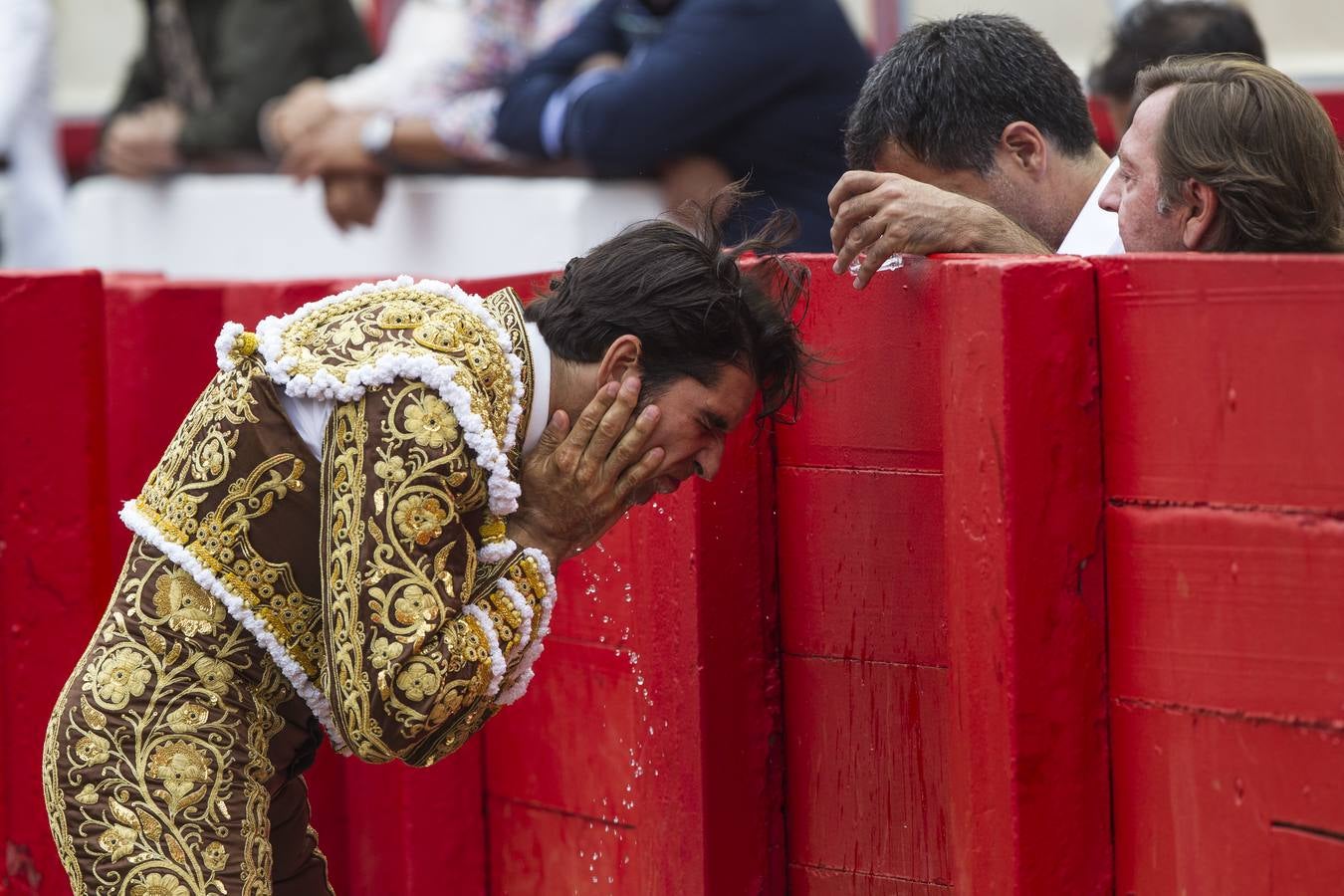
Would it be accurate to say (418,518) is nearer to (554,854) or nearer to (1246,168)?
(1246,168)

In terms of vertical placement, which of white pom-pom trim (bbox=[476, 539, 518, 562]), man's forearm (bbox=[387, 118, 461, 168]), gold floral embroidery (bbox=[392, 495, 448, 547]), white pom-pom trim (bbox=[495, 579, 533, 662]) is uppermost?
man's forearm (bbox=[387, 118, 461, 168])

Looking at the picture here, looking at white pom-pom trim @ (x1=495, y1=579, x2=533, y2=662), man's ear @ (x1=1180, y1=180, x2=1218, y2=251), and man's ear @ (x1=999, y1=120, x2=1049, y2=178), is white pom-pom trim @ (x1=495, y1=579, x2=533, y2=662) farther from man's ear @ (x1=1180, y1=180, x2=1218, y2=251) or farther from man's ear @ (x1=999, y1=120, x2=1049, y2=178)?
man's ear @ (x1=999, y1=120, x2=1049, y2=178)

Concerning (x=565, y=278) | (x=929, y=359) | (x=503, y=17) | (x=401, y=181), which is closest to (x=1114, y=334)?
(x=929, y=359)

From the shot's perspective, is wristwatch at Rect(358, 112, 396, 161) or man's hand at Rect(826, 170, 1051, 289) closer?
man's hand at Rect(826, 170, 1051, 289)

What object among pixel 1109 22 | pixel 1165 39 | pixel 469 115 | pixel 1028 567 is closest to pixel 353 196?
pixel 469 115

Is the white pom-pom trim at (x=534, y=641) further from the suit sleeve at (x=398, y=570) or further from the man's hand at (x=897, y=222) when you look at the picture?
the man's hand at (x=897, y=222)

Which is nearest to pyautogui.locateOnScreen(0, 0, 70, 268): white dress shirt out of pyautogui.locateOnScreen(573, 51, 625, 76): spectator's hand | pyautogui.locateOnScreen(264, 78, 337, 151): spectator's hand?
pyautogui.locateOnScreen(264, 78, 337, 151): spectator's hand

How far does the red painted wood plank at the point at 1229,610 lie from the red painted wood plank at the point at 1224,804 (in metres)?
0.03

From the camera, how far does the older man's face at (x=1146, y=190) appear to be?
8.91 feet

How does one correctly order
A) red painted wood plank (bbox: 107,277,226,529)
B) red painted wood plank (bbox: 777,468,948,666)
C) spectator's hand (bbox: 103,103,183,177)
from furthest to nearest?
spectator's hand (bbox: 103,103,183,177), red painted wood plank (bbox: 107,277,226,529), red painted wood plank (bbox: 777,468,948,666)

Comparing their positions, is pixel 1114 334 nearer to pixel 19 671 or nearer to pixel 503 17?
pixel 19 671

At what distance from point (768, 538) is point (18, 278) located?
147cm

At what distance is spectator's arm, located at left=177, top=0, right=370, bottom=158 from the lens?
697 cm

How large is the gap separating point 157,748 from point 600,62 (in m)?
3.21
